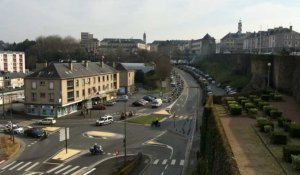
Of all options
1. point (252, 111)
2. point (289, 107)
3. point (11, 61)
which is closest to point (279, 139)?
point (252, 111)

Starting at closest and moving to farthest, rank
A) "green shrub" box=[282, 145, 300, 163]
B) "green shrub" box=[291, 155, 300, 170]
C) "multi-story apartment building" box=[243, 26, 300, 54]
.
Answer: "green shrub" box=[291, 155, 300, 170]
"green shrub" box=[282, 145, 300, 163]
"multi-story apartment building" box=[243, 26, 300, 54]

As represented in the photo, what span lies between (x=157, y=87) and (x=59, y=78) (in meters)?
40.5

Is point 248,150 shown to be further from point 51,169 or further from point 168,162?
point 51,169

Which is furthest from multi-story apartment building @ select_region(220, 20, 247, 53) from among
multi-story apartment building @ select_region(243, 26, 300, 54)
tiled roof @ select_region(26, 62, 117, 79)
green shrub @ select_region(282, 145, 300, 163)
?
green shrub @ select_region(282, 145, 300, 163)

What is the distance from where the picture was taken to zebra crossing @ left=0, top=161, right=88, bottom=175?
31.7 metres

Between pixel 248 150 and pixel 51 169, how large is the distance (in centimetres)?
2059

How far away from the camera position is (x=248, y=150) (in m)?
17.2

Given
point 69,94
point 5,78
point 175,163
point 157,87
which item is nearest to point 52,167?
point 175,163

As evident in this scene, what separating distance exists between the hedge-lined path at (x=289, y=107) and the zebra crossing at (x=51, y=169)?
17279 millimetres

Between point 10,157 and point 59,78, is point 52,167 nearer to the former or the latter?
point 10,157

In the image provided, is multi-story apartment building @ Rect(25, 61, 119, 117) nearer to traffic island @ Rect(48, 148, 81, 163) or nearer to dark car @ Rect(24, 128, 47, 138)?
dark car @ Rect(24, 128, 47, 138)

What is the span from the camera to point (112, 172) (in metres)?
30.9

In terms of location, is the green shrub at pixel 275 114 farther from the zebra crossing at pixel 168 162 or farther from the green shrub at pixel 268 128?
the zebra crossing at pixel 168 162

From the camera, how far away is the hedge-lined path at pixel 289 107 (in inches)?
1040
